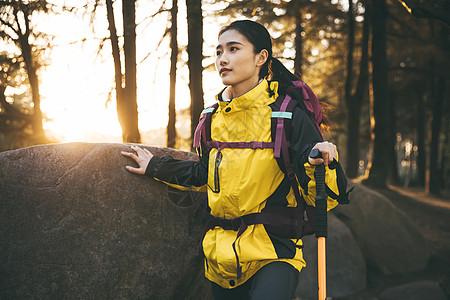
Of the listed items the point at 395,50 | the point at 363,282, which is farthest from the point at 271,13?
the point at 363,282

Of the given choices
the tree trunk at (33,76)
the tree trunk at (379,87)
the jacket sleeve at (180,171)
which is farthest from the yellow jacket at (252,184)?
the tree trunk at (379,87)

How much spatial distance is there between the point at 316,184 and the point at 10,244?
2.55m

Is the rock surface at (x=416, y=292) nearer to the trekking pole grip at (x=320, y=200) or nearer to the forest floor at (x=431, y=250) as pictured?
the forest floor at (x=431, y=250)

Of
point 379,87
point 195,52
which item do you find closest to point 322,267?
point 195,52

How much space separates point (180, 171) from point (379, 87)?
33.1 ft

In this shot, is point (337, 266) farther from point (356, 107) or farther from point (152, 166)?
point (356, 107)

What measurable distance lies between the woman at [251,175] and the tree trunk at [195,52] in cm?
504

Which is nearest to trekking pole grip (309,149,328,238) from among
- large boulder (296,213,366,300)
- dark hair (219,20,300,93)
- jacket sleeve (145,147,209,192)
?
dark hair (219,20,300,93)

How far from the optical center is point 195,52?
7.67 meters

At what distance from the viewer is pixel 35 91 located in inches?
408

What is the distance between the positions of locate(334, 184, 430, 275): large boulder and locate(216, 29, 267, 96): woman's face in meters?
5.07

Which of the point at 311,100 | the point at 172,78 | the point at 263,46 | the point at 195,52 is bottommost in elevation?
the point at 311,100

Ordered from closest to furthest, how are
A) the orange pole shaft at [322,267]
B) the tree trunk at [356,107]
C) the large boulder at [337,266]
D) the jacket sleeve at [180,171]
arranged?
1. the orange pole shaft at [322,267]
2. the jacket sleeve at [180,171]
3. the large boulder at [337,266]
4. the tree trunk at [356,107]

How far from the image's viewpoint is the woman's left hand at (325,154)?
2.15 meters
